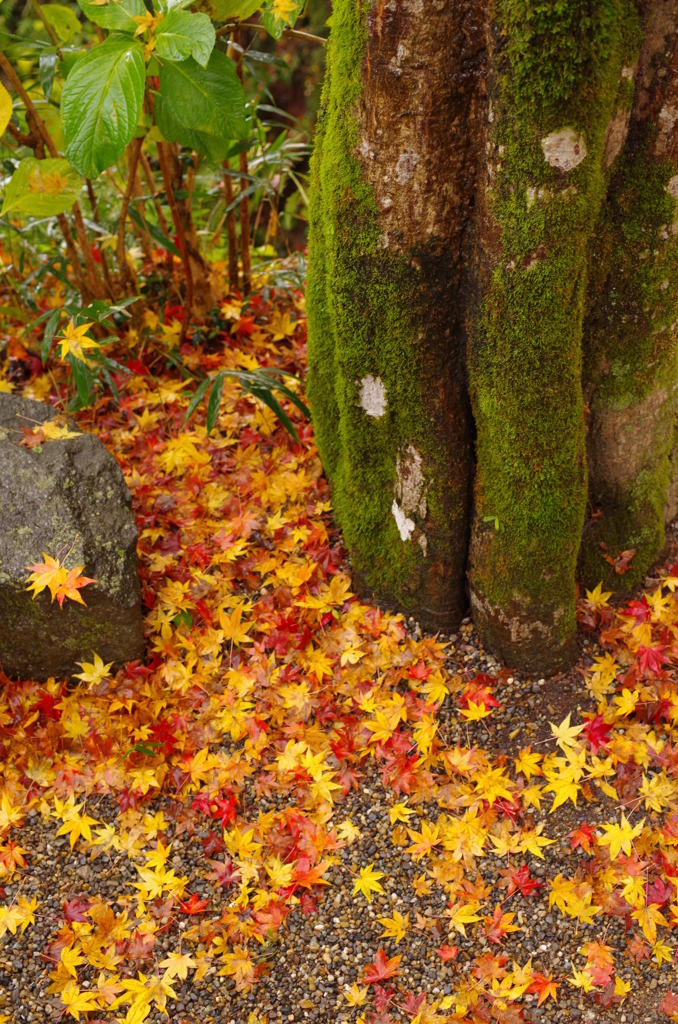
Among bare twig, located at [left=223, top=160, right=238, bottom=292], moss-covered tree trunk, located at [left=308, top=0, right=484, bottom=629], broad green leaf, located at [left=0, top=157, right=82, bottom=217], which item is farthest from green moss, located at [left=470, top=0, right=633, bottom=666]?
bare twig, located at [left=223, top=160, right=238, bottom=292]

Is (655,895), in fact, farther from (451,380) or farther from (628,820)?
(451,380)

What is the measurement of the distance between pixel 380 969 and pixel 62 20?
3.59m

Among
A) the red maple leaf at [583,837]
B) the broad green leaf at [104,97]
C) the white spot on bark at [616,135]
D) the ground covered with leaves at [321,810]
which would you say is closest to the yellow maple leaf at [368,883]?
the ground covered with leaves at [321,810]

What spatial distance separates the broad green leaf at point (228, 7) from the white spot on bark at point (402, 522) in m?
1.62

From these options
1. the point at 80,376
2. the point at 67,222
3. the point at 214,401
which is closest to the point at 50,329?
the point at 80,376

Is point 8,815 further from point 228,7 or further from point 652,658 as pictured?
point 228,7

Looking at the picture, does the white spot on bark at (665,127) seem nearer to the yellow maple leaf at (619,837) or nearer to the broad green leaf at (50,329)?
the yellow maple leaf at (619,837)

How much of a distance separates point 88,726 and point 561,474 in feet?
5.51

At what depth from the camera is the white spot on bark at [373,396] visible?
86.4 inches

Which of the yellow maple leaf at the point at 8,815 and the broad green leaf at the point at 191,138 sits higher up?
the broad green leaf at the point at 191,138

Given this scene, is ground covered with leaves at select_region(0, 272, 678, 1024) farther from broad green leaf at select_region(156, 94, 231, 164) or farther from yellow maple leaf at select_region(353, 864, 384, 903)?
broad green leaf at select_region(156, 94, 231, 164)

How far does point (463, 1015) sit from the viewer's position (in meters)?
1.89

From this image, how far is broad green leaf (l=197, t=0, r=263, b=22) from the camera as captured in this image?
2.39m

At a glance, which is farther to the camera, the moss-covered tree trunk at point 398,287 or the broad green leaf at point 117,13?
the broad green leaf at point 117,13
